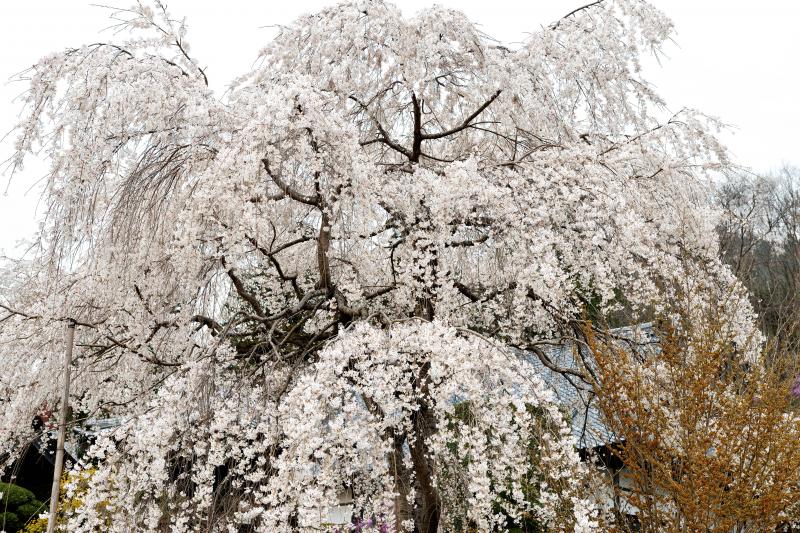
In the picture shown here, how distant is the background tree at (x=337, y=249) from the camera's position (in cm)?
286

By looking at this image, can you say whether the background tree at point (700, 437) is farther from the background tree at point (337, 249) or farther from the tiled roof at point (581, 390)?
the background tree at point (337, 249)

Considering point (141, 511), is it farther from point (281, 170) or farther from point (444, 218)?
point (444, 218)

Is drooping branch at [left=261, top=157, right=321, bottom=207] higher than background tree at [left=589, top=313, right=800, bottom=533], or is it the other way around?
drooping branch at [left=261, top=157, right=321, bottom=207]

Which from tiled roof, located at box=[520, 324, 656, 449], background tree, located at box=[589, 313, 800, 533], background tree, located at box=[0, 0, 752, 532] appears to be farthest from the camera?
tiled roof, located at box=[520, 324, 656, 449]

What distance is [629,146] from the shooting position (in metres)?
4.23

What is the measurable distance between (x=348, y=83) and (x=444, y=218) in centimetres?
139

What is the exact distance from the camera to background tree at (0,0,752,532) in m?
2.86

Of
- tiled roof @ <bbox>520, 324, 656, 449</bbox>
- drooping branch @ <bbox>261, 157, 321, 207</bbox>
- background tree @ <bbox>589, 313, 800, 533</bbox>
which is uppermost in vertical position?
drooping branch @ <bbox>261, 157, 321, 207</bbox>

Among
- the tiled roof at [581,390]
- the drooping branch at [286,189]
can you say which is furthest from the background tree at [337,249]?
the tiled roof at [581,390]

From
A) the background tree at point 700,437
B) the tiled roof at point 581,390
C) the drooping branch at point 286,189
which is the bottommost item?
the background tree at point 700,437

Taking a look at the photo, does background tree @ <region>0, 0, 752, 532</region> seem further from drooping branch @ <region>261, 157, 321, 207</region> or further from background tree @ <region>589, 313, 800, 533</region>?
background tree @ <region>589, 313, 800, 533</region>

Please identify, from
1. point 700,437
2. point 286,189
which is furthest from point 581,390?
point 286,189

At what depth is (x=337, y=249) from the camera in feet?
16.3

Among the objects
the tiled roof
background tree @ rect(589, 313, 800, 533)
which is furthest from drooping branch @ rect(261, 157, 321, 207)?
background tree @ rect(589, 313, 800, 533)
